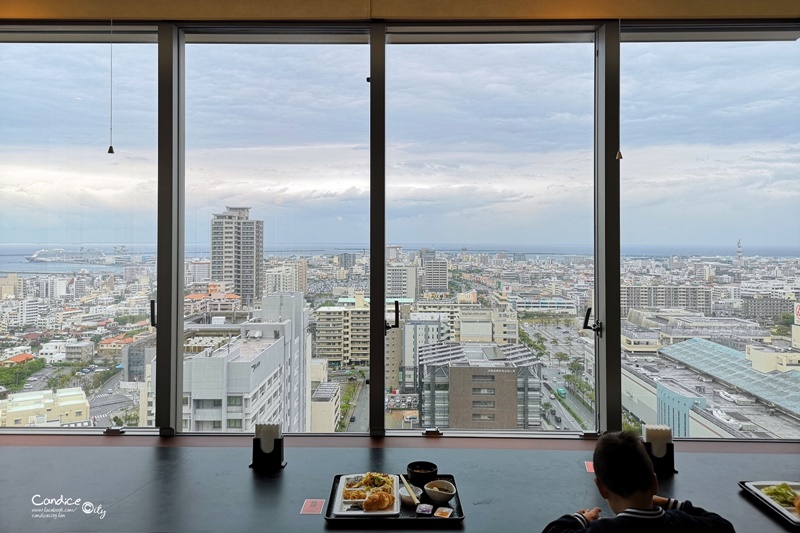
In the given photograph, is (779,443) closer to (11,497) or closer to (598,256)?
(598,256)

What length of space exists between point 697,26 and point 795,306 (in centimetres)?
163

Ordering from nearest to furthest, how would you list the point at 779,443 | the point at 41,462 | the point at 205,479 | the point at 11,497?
the point at 11,497
the point at 205,479
the point at 41,462
the point at 779,443

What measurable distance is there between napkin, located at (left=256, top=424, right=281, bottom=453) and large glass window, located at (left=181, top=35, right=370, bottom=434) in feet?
2.05

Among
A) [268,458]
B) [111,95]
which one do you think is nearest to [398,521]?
[268,458]

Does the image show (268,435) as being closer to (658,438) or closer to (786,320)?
(658,438)

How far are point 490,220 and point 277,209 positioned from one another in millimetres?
1211

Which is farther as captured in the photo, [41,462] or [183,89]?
[183,89]

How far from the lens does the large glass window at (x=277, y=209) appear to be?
2625 mm

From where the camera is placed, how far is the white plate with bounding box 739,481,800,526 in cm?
152

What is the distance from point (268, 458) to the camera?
195cm

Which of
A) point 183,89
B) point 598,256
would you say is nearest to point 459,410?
point 598,256

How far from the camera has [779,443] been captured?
2.42 metres

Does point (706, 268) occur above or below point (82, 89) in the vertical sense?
below

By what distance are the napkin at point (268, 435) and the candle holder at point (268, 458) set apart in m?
0.01
